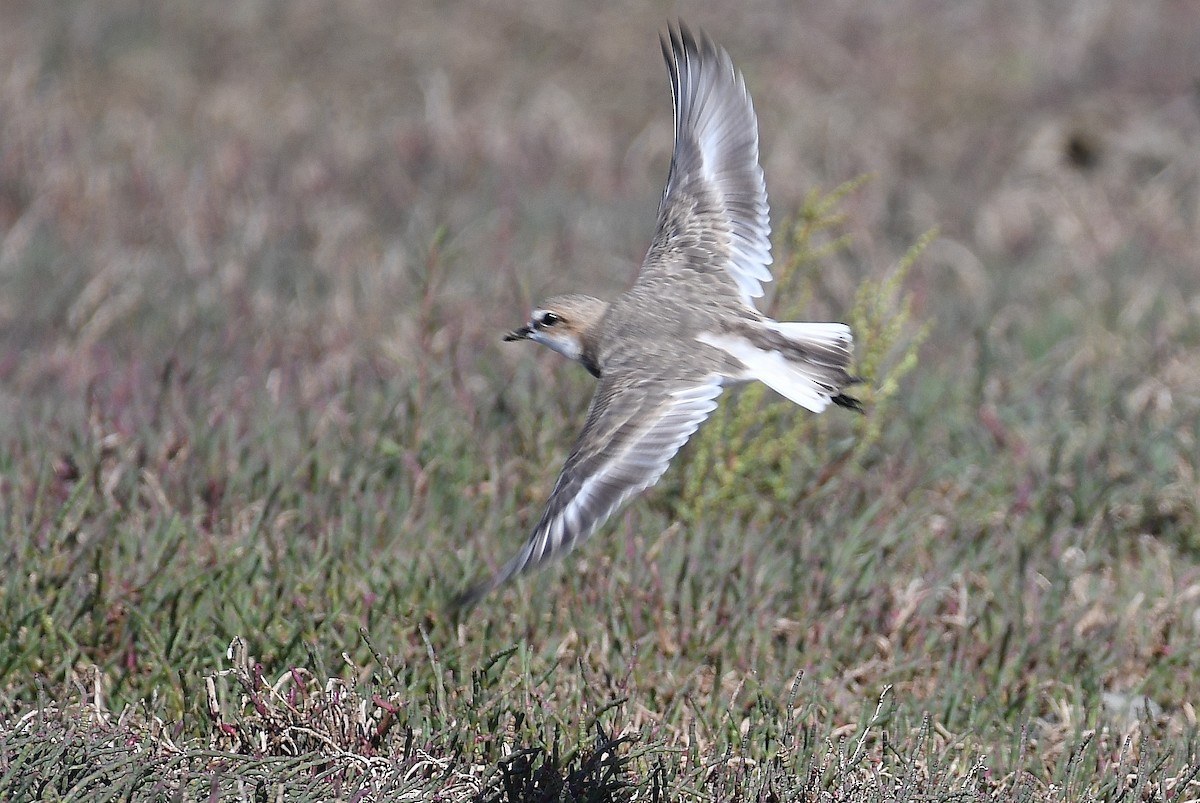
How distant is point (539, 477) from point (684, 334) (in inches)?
32.5

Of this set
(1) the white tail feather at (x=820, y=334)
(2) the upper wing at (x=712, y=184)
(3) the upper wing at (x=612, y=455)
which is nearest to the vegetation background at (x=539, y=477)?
(2) the upper wing at (x=712, y=184)

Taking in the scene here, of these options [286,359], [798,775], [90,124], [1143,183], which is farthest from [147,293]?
[1143,183]

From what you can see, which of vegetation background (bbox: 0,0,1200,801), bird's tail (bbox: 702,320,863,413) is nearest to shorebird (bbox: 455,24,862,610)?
bird's tail (bbox: 702,320,863,413)

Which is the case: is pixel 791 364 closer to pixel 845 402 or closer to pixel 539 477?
pixel 845 402

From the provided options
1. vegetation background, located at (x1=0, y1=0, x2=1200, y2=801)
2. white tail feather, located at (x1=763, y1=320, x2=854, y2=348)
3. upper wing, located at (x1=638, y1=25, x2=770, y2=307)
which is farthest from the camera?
upper wing, located at (x1=638, y1=25, x2=770, y2=307)

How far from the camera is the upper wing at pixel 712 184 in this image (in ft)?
14.8

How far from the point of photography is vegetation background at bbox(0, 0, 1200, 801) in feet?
11.3

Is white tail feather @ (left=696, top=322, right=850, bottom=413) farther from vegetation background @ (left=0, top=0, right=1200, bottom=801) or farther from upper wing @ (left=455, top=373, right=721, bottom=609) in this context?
vegetation background @ (left=0, top=0, right=1200, bottom=801)

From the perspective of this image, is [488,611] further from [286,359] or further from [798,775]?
[286,359]

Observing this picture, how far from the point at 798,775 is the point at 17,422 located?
2874 millimetres

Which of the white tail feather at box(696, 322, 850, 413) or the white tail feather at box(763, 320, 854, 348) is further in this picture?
the white tail feather at box(763, 320, 854, 348)

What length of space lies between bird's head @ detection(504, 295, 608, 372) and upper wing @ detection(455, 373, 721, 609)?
13.5 inches

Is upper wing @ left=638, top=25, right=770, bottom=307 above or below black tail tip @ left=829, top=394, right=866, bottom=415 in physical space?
above

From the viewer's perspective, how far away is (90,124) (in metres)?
8.08
